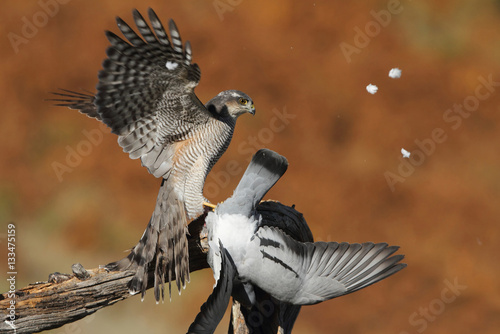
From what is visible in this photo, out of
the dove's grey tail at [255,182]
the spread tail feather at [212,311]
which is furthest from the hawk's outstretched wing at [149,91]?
the spread tail feather at [212,311]

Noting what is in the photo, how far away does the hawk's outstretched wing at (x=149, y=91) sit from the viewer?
3.36 m

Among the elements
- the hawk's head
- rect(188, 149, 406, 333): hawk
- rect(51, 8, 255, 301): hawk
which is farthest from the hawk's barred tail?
the hawk's head

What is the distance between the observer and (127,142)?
3.76 metres

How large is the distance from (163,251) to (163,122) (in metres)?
0.86

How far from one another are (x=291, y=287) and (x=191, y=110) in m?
1.34

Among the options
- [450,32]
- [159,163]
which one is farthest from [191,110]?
A: [450,32]

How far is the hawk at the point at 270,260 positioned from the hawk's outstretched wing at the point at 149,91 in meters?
0.63

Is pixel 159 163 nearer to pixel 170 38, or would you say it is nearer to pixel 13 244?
pixel 170 38

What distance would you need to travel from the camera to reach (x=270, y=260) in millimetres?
3402

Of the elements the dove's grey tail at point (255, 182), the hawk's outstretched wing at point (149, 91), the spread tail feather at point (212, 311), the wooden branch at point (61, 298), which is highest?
the hawk's outstretched wing at point (149, 91)

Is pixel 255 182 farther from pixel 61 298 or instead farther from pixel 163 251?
pixel 61 298

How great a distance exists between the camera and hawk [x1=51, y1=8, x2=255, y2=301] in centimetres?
340

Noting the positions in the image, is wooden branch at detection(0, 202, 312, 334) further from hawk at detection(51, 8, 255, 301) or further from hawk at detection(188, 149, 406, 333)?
hawk at detection(188, 149, 406, 333)

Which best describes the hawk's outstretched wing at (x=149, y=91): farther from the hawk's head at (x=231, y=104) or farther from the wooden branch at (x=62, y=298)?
the wooden branch at (x=62, y=298)
